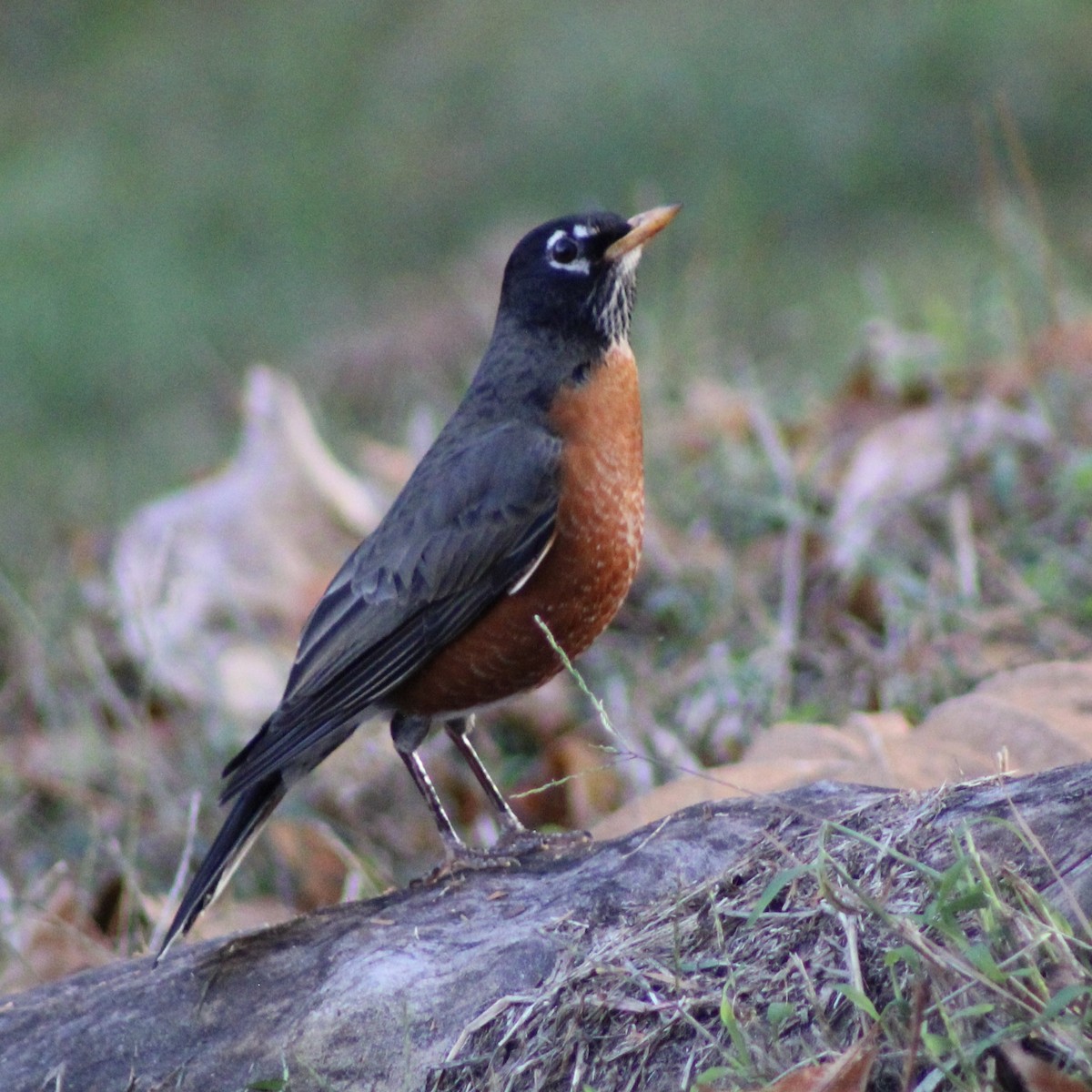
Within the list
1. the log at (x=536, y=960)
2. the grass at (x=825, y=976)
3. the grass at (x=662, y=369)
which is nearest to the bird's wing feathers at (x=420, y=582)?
the grass at (x=662, y=369)

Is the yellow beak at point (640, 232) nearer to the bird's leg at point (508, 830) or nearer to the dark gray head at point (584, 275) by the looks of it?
the dark gray head at point (584, 275)

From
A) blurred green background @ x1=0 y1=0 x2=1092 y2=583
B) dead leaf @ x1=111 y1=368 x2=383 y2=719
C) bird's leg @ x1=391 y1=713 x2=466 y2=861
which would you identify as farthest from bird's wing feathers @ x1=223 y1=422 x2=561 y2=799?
blurred green background @ x1=0 y1=0 x2=1092 y2=583

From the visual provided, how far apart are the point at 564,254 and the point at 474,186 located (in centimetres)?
830

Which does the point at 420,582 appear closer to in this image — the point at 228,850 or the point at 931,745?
the point at 228,850

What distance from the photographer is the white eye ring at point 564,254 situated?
14.9 feet

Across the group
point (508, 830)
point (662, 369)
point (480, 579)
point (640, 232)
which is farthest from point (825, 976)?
point (662, 369)

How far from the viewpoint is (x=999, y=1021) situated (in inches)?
92.5

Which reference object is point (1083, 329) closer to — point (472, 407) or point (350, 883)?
point (472, 407)

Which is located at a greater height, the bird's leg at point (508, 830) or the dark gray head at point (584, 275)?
the dark gray head at point (584, 275)

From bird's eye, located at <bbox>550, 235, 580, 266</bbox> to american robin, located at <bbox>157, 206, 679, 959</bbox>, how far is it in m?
0.09

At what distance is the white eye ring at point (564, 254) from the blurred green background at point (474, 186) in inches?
101

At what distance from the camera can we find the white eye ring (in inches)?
179

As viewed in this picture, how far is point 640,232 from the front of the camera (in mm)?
4465

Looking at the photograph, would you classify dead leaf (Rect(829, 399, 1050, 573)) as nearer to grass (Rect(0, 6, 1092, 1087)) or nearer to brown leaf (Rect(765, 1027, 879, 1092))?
grass (Rect(0, 6, 1092, 1087))
